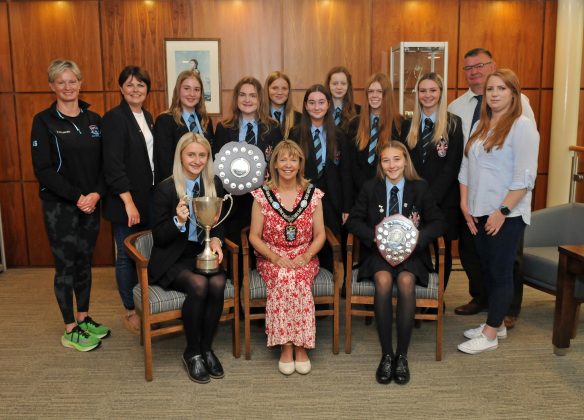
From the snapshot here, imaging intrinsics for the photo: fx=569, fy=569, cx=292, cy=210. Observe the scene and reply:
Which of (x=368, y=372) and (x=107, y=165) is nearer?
(x=368, y=372)

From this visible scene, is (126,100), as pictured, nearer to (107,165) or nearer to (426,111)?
(107,165)

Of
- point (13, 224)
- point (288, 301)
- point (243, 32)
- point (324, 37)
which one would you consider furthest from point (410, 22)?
point (13, 224)

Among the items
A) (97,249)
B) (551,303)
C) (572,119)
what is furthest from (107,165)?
(572,119)

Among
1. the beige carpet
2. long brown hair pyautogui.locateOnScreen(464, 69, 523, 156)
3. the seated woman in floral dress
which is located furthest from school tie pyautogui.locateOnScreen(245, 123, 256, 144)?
long brown hair pyautogui.locateOnScreen(464, 69, 523, 156)

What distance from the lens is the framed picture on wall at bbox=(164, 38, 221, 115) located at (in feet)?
18.7

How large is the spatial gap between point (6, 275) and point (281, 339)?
3697mm

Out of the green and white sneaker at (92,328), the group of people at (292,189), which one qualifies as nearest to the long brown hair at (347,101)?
the group of people at (292,189)

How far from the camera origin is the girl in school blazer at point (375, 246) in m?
3.42

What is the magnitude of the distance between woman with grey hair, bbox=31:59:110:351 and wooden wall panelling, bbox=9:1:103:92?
2.21m

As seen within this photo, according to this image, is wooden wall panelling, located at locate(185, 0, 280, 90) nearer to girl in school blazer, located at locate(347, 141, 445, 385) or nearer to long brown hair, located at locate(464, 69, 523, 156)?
girl in school blazer, located at locate(347, 141, 445, 385)

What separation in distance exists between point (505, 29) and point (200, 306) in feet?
14.5

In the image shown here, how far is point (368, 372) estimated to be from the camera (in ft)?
11.4

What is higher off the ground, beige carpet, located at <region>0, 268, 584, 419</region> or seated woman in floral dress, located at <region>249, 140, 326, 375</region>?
seated woman in floral dress, located at <region>249, 140, 326, 375</region>

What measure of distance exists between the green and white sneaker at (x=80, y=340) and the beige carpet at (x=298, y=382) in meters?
0.05
